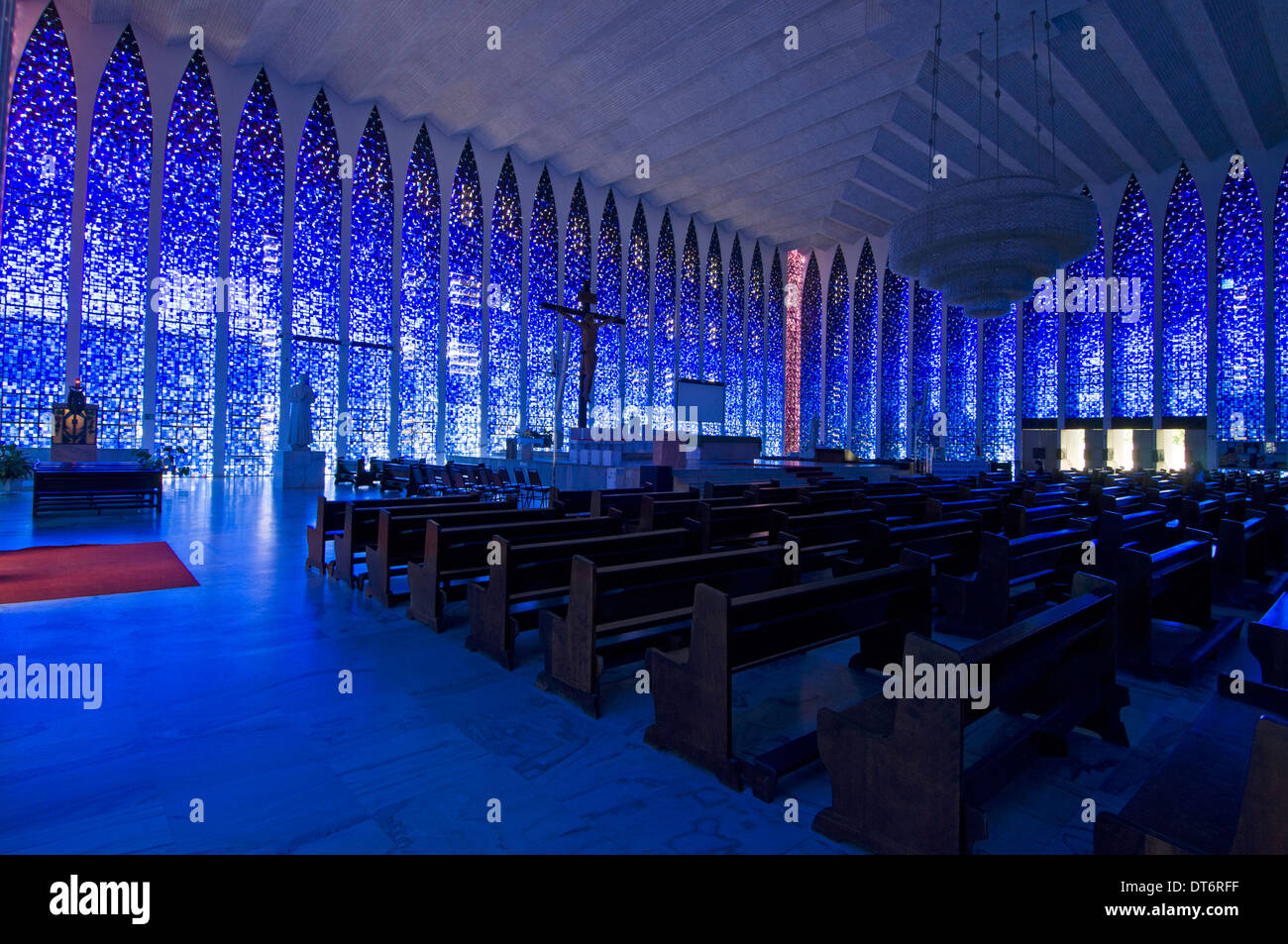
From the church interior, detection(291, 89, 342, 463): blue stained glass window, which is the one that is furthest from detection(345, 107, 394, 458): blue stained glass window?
detection(291, 89, 342, 463): blue stained glass window

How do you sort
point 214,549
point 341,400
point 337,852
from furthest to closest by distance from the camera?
→ point 341,400
point 214,549
point 337,852

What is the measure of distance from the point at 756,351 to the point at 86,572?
22732 mm

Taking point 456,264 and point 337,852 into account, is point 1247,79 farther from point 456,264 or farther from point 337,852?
point 337,852

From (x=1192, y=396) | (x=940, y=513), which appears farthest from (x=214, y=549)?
(x=1192, y=396)

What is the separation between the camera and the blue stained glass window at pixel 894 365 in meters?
A: 23.2

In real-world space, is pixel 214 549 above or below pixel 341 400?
below

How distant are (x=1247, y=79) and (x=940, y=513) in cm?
1629

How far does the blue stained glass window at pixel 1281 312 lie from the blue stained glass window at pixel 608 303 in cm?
1696

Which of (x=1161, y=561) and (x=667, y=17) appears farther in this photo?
(x=667, y=17)

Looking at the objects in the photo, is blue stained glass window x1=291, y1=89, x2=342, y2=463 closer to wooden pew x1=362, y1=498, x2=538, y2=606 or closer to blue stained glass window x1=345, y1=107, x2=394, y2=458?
blue stained glass window x1=345, y1=107, x2=394, y2=458

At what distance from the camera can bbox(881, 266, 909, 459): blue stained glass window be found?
913 inches

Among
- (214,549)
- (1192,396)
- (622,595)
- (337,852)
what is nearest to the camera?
(337,852)

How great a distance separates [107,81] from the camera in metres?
13.0

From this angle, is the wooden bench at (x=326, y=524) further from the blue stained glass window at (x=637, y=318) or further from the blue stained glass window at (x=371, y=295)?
the blue stained glass window at (x=637, y=318)
